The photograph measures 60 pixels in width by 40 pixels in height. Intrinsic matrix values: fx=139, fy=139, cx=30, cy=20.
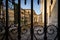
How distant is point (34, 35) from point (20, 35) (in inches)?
5.6

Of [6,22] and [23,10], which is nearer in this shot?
[6,22]

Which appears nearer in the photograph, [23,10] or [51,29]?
[51,29]

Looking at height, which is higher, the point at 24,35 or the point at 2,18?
the point at 2,18

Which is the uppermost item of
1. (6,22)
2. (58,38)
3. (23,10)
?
(23,10)

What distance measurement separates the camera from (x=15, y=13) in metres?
1.50

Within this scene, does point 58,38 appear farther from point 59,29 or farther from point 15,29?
point 15,29

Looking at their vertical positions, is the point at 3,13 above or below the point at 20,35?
above

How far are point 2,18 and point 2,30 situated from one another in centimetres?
14

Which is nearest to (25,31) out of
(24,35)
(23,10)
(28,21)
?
(24,35)

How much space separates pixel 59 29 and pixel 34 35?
0.86 feet

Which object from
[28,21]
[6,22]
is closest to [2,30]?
[6,22]

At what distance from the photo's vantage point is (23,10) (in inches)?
63.7

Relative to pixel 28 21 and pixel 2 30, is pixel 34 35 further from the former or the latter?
pixel 2 30

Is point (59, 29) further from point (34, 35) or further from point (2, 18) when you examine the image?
point (2, 18)
